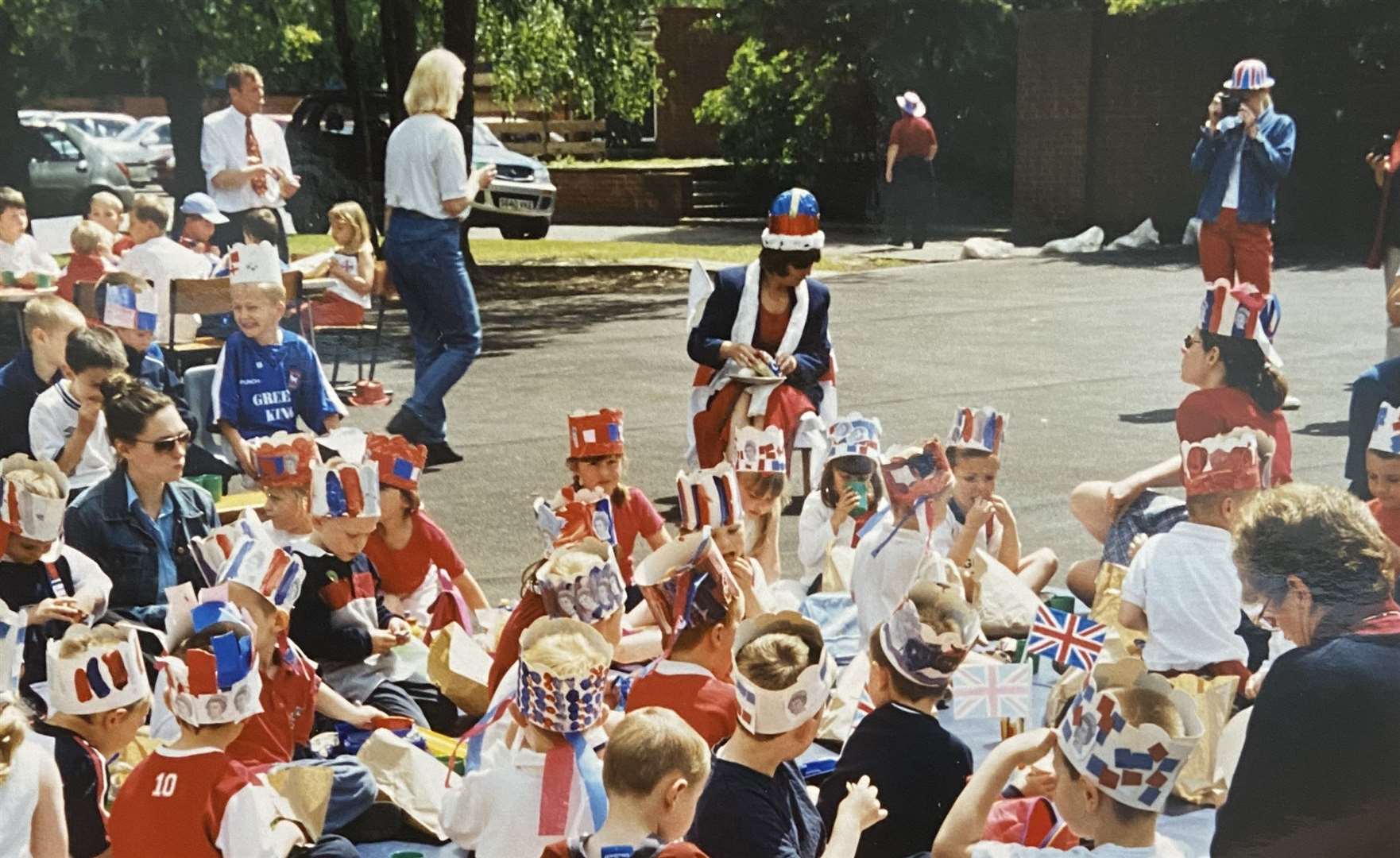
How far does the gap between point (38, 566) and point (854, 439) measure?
2293 millimetres

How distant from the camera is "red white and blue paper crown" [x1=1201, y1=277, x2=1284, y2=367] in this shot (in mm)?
5461

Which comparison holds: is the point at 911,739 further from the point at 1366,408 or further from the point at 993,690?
the point at 1366,408

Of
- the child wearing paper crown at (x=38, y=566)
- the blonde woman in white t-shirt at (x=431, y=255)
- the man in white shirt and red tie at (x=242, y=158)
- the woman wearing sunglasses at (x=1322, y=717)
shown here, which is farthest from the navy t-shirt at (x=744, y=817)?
the man in white shirt and red tie at (x=242, y=158)

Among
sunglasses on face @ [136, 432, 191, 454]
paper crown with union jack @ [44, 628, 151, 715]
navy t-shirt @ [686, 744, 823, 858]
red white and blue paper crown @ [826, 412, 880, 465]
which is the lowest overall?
navy t-shirt @ [686, 744, 823, 858]

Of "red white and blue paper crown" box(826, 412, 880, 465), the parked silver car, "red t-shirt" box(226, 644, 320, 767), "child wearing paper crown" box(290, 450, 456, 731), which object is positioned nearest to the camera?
"red t-shirt" box(226, 644, 320, 767)

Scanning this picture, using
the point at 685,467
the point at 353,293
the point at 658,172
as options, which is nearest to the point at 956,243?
the point at 658,172

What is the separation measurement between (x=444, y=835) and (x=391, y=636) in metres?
0.65

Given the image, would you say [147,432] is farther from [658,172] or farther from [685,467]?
[658,172]

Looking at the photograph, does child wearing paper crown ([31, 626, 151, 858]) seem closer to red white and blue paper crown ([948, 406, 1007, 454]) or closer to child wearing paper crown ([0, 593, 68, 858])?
child wearing paper crown ([0, 593, 68, 858])

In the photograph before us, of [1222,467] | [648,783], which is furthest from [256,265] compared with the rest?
[648,783]

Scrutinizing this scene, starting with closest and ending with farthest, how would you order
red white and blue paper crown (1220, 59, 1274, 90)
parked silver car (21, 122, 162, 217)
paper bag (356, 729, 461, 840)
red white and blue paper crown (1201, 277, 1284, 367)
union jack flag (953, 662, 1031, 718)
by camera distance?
union jack flag (953, 662, 1031, 718)
paper bag (356, 729, 461, 840)
red white and blue paper crown (1201, 277, 1284, 367)
red white and blue paper crown (1220, 59, 1274, 90)
parked silver car (21, 122, 162, 217)

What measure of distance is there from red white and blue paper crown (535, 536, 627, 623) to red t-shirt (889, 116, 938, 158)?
3471 millimetres

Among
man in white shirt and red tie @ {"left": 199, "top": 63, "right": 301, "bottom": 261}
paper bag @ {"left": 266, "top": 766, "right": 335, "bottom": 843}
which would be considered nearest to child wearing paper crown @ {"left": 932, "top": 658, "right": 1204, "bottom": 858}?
paper bag @ {"left": 266, "top": 766, "right": 335, "bottom": 843}

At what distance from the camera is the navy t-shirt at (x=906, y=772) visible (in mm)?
3113
